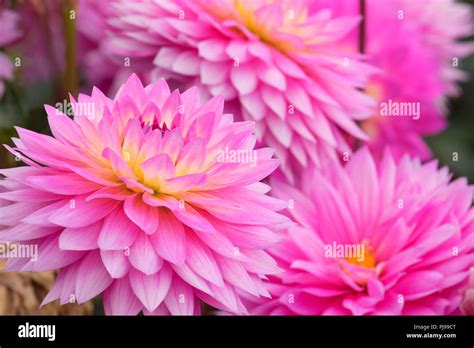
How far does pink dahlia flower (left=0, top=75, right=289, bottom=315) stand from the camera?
43 cm

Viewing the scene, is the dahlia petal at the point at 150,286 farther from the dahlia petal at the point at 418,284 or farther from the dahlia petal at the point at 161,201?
the dahlia petal at the point at 418,284

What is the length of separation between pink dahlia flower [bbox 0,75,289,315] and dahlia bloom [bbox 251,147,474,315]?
0.07m

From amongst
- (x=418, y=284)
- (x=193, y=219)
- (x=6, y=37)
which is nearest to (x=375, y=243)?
(x=418, y=284)

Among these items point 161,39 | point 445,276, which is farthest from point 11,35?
point 445,276

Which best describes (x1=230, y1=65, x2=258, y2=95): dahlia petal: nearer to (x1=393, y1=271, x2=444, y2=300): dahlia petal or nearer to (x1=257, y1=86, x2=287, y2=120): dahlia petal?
(x1=257, y1=86, x2=287, y2=120): dahlia petal

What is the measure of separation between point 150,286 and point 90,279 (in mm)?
30

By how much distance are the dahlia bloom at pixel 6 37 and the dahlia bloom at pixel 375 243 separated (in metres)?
0.19

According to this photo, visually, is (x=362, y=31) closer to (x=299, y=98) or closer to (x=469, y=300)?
(x=299, y=98)

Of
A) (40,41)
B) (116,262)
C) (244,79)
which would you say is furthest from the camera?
(40,41)

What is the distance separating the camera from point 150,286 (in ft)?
1.41

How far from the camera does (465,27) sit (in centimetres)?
73

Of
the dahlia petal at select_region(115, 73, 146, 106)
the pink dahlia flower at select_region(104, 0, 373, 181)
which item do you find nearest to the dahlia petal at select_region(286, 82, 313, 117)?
the pink dahlia flower at select_region(104, 0, 373, 181)

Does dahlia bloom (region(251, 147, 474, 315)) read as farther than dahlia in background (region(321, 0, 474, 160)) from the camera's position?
No
